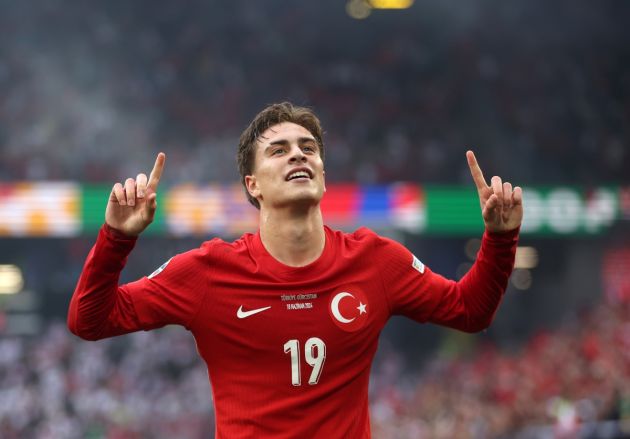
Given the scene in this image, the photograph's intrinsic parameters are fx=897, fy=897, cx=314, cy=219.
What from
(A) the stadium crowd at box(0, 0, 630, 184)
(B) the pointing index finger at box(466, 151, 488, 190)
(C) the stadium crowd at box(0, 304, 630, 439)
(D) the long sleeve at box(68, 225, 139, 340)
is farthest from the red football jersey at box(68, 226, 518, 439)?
(A) the stadium crowd at box(0, 0, 630, 184)

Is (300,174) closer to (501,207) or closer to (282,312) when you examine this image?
(282,312)

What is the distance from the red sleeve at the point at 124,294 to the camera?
2873 millimetres

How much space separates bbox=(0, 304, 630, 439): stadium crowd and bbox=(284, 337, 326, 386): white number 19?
32.6 ft

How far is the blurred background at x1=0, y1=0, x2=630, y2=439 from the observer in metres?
15.8

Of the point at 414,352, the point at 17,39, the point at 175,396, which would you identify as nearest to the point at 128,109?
the point at 17,39

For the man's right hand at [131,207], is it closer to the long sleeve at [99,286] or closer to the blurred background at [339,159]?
the long sleeve at [99,286]

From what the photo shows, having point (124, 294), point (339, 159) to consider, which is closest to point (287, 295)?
point (124, 294)

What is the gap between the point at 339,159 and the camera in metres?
17.9

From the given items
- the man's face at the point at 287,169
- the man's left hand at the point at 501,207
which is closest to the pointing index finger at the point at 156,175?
the man's face at the point at 287,169

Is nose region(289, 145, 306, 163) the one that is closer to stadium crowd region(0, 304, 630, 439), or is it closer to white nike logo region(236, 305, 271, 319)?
white nike logo region(236, 305, 271, 319)

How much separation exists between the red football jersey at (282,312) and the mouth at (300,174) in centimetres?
28

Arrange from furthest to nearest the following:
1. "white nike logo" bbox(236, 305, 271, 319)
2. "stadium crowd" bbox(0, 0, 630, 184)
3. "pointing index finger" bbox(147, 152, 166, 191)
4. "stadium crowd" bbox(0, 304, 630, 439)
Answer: "stadium crowd" bbox(0, 0, 630, 184), "stadium crowd" bbox(0, 304, 630, 439), "white nike logo" bbox(236, 305, 271, 319), "pointing index finger" bbox(147, 152, 166, 191)

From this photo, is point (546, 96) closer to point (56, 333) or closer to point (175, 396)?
point (175, 396)

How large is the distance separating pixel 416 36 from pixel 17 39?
8.32 m
